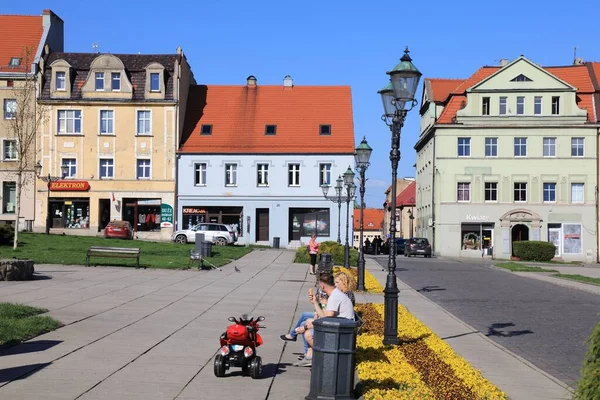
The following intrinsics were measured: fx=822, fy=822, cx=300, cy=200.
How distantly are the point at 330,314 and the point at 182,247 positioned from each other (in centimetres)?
3658

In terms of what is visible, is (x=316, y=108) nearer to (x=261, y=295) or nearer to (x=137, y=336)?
(x=261, y=295)

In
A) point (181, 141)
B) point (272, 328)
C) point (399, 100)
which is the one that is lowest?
point (272, 328)

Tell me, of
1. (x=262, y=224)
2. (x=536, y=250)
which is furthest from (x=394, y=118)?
(x=262, y=224)

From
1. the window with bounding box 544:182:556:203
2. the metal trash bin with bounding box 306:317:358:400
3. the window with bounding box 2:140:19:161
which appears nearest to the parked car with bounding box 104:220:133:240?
the window with bounding box 2:140:19:161

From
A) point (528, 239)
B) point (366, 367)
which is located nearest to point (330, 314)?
point (366, 367)

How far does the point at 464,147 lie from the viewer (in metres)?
62.8

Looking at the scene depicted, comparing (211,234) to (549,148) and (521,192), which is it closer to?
(521,192)

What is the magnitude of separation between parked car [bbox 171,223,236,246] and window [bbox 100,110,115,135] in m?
10.3

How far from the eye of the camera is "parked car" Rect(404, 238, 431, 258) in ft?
196

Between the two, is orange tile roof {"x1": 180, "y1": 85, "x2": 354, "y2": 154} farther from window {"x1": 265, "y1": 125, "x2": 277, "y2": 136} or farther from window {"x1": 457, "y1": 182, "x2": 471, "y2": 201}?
window {"x1": 457, "y1": 182, "x2": 471, "y2": 201}

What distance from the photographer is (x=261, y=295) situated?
74.3 feet

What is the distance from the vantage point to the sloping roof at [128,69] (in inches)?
2363

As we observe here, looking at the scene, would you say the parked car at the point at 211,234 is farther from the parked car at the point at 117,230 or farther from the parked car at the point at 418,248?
the parked car at the point at 418,248

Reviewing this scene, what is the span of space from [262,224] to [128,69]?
15117mm
